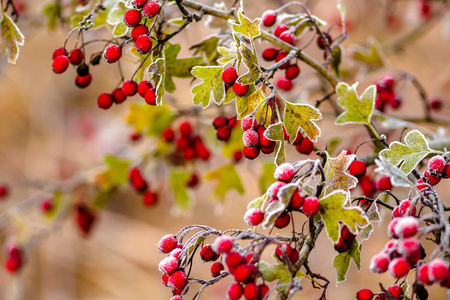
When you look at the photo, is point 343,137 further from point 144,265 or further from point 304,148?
point 144,265

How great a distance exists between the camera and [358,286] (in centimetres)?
317

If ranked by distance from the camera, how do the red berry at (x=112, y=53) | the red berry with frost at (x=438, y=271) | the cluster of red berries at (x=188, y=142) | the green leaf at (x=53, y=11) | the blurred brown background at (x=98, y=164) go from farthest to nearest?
the blurred brown background at (x=98, y=164)
the cluster of red berries at (x=188, y=142)
the green leaf at (x=53, y=11)
the red berry at (x=112, y=53)
the red berry with frost at (x=438, y=271)

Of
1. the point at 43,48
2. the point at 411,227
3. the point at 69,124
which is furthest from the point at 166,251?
the point at 43,48

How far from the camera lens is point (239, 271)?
2.39 feet

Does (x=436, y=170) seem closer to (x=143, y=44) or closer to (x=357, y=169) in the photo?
(x=357, y=169)

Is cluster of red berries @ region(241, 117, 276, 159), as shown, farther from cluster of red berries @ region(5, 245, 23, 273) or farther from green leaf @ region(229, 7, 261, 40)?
cluster of red berries @ region(5, 245, 23, 273)

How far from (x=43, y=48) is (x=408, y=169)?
396cm

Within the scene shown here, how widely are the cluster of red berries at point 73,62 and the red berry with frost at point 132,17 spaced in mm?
189

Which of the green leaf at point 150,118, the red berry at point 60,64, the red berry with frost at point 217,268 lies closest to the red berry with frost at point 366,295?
the red berry with frost at point 217,268

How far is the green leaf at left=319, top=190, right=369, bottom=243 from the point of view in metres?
0.76

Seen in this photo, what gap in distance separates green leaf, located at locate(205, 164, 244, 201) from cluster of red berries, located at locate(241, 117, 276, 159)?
2.67 feet

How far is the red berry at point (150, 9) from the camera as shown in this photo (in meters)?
0.89

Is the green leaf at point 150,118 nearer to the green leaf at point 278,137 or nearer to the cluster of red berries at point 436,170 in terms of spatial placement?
the green leaf at point 278,137

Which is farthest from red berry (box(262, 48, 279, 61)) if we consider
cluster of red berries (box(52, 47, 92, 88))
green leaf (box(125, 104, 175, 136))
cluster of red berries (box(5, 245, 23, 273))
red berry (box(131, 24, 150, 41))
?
cluster of red berries (box(5, 245, 23, 273))
